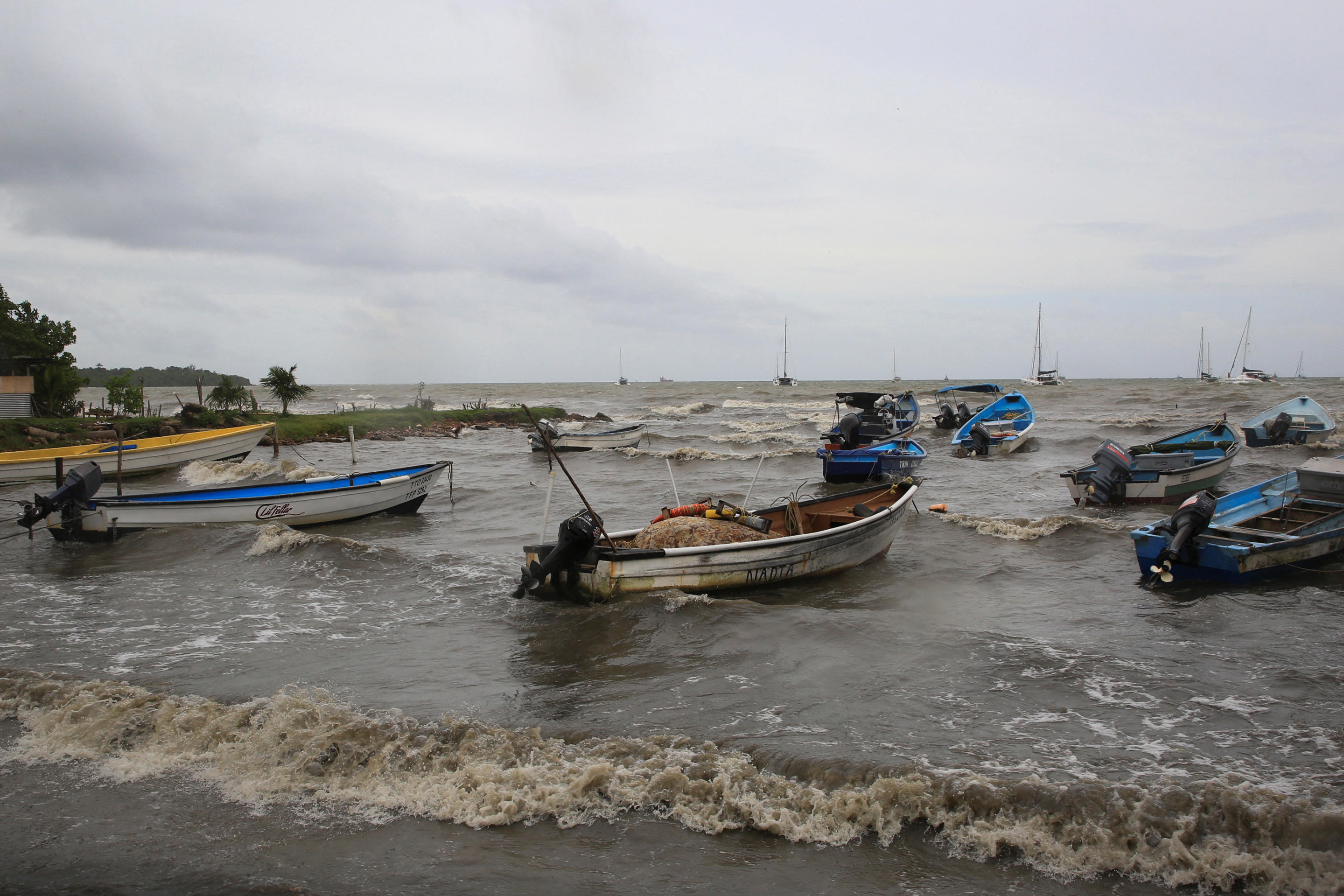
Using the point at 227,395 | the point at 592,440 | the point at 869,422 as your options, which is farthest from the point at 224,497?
the point at 227,395

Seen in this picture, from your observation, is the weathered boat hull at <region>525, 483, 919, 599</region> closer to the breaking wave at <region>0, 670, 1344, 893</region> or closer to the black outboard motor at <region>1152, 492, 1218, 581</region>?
the breaking wave at <region>0, 670, 1344, 893</region>

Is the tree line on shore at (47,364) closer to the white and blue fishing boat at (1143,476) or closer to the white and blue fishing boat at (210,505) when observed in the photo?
the white and blue fishing boat at (210,505)

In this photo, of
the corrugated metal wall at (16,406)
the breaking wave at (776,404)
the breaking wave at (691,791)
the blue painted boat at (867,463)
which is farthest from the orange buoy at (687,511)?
the breaking wave at (776,404)

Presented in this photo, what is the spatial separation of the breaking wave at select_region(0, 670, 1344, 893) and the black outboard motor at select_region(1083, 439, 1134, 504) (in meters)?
13.4

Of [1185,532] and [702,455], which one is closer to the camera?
[1185,532]

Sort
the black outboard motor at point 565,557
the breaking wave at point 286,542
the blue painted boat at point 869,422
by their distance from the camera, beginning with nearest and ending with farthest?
the black outboard motor at point 565,557 < the breaking wave at point 286,542 < the blue painted boat at point 869,422

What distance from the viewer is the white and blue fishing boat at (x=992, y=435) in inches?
1146

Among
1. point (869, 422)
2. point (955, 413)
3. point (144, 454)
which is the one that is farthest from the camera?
point (955, 413)

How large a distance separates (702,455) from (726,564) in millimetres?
21153

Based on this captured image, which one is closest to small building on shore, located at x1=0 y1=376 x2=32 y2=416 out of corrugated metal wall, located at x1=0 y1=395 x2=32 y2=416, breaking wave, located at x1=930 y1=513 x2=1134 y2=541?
corrugated metal wall, located at x1=0 y1=395 x2=32 y2=416

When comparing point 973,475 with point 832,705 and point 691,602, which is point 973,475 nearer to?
point 691,602

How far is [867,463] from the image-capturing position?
823 inches

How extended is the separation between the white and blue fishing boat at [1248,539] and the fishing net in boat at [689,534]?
5694 millimetres

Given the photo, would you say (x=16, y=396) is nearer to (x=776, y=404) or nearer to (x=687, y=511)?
(x=687, y=511)
